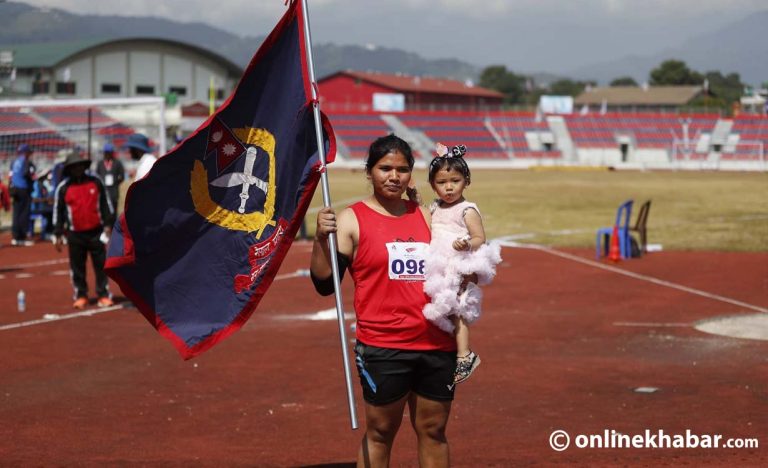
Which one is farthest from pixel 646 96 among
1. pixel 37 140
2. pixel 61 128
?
pixel 37 140


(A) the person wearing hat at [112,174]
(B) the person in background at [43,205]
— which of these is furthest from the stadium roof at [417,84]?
(A) the person wearing hat at [112,174]

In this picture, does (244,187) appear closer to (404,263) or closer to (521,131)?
(404,263)

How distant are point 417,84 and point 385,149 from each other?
4956 inches

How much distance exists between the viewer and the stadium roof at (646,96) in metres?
143

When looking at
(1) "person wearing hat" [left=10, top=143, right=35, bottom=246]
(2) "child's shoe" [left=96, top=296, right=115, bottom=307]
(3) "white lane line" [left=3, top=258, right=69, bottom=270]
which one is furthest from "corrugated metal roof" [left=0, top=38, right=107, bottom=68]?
(2) "child's shoe" [left=96, top=296, right=115, bottom=307]

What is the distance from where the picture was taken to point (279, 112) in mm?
6270

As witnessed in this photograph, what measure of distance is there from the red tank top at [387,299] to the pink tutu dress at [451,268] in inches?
2.9

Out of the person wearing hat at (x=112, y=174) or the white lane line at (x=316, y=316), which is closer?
the white lane line at (x=316, y=316)

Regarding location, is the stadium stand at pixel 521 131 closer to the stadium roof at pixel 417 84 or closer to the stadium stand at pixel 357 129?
the stadium stand at pixel 357 129

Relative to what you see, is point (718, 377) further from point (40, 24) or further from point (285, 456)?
point (40, 24)

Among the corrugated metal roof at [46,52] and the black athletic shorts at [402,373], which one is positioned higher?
the corrugated metal roof at [46,52]

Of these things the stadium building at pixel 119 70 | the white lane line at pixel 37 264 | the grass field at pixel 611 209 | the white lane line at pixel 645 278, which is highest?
the stadium building at pixel 119 70

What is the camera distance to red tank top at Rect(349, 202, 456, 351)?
5488mm

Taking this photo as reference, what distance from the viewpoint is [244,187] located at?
631cm
